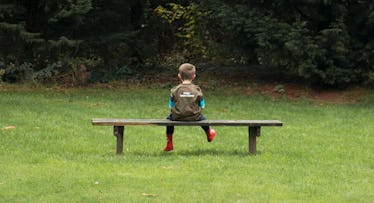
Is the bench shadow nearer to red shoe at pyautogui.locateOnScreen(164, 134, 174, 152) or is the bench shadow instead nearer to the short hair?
red shoe at pyautogui.locateOnScreen(164, 134, 174, 152)

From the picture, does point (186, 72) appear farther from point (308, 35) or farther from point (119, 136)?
point (308, 35)

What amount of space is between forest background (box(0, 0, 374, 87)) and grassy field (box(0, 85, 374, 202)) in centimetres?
371

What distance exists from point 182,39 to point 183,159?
69.5 ft

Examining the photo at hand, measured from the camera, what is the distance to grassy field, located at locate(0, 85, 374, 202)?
781cm

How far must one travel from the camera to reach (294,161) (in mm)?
10125

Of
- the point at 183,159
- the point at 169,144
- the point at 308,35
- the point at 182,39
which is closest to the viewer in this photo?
the point at 183,159

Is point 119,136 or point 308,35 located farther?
point 308,35

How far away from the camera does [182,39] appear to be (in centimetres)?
3089

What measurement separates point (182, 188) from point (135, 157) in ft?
7.56

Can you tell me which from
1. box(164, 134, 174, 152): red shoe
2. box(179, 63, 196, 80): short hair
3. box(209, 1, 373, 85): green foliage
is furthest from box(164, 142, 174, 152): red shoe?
box(209, 1, 373, 85): green foliage

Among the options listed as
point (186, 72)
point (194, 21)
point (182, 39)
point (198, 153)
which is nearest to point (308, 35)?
point (194, 21)

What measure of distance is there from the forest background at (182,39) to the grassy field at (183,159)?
12.2 ft

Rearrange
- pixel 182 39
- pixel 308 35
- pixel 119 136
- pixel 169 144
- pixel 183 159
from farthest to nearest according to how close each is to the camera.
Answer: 1. pixel 182 39
2. pixel 308 35
3. pixel 169 144
4. pixel 119 136
5. pixel 183 159

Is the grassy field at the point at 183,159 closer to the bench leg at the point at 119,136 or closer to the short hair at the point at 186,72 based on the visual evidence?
the bench leg at the point at 119,136
